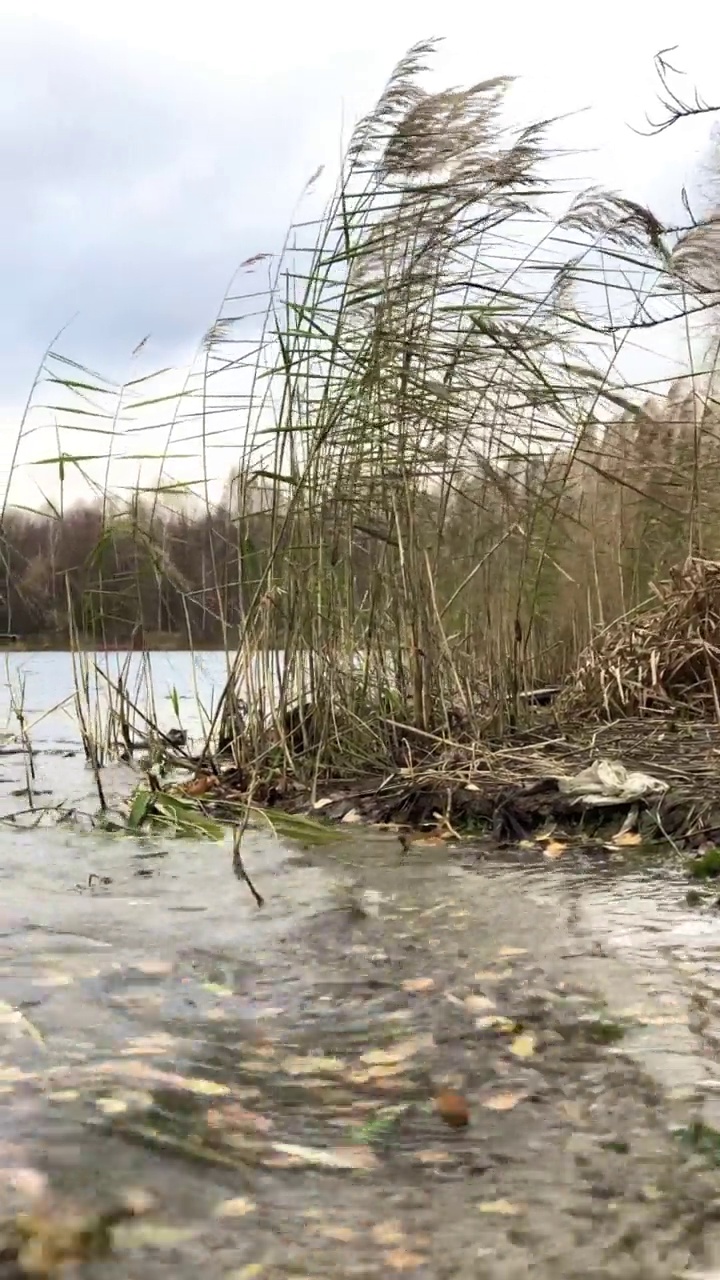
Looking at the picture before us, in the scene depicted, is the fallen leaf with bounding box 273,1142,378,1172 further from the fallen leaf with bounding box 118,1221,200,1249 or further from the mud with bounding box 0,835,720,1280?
the fallen leaf with bounding box 118,1221,200,1249

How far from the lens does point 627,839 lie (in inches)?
123

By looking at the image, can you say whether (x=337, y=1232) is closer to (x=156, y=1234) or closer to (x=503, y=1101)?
(x=156, y=1234)

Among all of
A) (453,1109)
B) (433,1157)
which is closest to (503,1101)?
(453,1109)

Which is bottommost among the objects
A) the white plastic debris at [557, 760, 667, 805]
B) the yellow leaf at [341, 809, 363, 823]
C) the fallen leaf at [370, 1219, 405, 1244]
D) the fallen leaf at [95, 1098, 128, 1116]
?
the yellow leaf at [341, 809, 363, 823]

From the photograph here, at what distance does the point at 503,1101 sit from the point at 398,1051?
214 millimetres

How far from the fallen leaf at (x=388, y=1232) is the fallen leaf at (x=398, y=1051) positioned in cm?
42

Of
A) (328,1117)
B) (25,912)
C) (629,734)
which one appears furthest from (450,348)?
(328,1117)

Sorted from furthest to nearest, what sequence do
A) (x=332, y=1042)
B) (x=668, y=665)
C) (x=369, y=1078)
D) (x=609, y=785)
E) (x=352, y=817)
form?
(x=668, y=665) < (x=352, y=817) < (x=609, y=785) < (x=332, y=1042) < (x=369, y=1078)

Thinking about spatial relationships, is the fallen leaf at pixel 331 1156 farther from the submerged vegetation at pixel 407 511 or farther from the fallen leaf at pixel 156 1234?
the submerged vegetation at pixel 407 511

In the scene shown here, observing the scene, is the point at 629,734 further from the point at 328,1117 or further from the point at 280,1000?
the point at 328,1117

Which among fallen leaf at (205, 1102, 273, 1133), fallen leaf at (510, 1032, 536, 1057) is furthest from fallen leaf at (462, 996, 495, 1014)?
fallen leaf at (205, 1102, 273, 1133)

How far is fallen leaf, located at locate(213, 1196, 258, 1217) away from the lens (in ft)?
3.44

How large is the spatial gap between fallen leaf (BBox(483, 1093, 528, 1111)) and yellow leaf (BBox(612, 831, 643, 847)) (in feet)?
5.99

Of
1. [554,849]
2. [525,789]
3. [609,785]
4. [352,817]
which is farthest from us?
[352,817]
